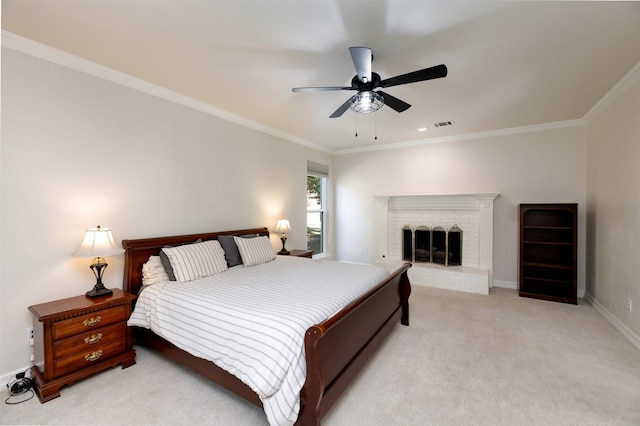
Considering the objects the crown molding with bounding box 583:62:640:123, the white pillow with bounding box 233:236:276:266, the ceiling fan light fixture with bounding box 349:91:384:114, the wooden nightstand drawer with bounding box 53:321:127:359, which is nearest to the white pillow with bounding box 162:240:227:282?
the white pillow with bounding box 233:236:276:266

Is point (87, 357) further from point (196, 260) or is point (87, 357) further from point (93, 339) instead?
point (196, 260)

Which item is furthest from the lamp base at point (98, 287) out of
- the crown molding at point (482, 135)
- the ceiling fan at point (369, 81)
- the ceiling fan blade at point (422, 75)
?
the crown molding at point (482, 135)

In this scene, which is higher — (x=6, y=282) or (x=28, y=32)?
(x=28, y=32)

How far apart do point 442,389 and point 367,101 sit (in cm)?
239

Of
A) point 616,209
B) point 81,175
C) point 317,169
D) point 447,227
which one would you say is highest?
point 317,169

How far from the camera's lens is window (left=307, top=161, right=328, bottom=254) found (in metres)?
5.91

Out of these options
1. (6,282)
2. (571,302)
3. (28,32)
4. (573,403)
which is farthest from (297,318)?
(571,302)

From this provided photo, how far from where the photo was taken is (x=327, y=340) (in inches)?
69.6

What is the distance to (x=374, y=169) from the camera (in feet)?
19.4

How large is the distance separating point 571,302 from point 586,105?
269cm

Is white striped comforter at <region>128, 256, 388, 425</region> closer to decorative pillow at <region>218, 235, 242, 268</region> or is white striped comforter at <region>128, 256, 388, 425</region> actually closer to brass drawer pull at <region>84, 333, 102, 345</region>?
brass drawer pull at <region>84, 333, 102, 345</region>

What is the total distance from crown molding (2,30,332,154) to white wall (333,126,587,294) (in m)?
2.98

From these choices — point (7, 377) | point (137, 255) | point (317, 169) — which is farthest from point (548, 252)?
point (7, 377)

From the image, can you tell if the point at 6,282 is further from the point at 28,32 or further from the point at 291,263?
the point at 291,263
